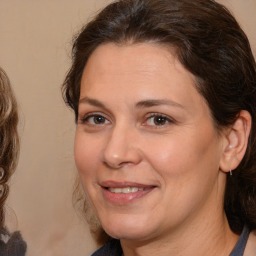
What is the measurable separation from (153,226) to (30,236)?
60 cm

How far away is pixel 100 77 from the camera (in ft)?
4.69

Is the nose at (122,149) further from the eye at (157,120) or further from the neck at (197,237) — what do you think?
the neck at (197,237)

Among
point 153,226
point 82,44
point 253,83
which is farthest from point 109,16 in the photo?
point 153,226

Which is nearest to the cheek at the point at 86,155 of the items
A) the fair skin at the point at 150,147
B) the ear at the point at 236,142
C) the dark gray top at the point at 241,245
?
the fair skin at the point at 150,147

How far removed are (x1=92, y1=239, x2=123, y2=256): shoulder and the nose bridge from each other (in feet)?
1.61

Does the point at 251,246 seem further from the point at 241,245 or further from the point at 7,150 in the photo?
the point at 7,150

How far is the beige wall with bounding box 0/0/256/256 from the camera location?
1824 millimetres

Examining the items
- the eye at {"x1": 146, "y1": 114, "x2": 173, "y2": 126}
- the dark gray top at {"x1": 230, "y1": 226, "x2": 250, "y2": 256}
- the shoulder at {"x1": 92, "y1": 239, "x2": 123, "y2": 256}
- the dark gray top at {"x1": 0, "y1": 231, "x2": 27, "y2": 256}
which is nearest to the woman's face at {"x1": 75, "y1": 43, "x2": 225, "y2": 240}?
the eye at {"x1": 146, "y1": 114, "x2": 173, "y2": 126}

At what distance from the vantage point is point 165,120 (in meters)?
1.39

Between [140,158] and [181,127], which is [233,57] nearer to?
[181,127]

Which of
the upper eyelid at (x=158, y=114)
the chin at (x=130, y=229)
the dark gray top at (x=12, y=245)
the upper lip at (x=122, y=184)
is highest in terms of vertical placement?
the upper eyelid at (x=158, y=114)

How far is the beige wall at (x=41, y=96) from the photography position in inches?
71.8

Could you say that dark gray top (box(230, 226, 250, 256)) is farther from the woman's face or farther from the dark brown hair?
the dark brown hair

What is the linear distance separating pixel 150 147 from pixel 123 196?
15cm
